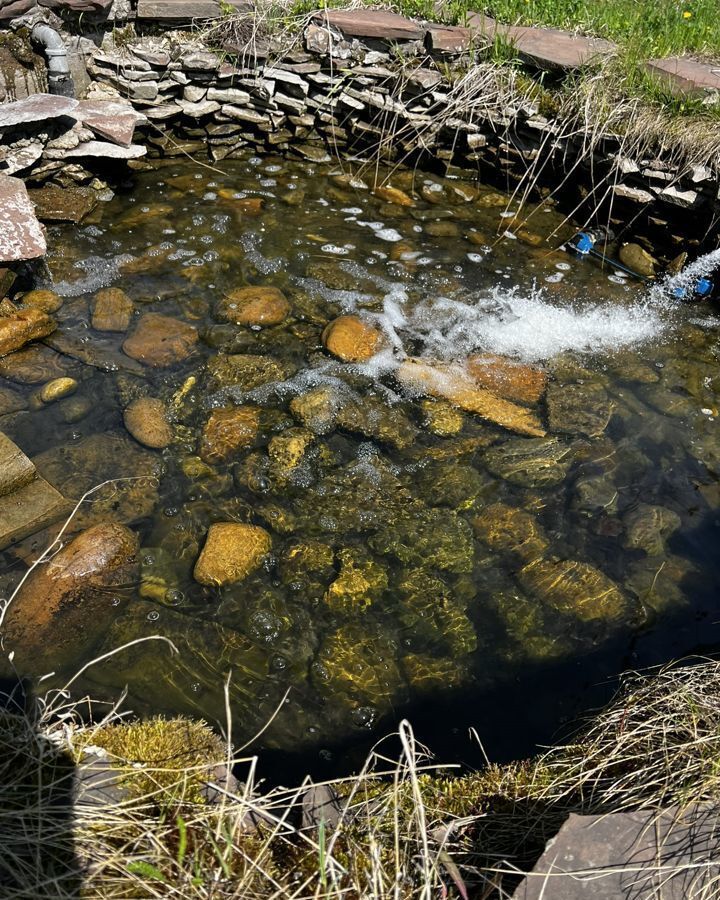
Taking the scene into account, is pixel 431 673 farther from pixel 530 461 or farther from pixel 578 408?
pixel 578 408

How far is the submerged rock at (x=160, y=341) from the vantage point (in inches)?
161

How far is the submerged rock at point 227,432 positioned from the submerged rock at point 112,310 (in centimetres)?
100

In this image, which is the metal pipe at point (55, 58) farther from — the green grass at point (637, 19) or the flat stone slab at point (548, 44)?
the green grass at point (637, 19)

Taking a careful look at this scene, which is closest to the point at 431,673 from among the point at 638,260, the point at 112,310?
the point at 112,310

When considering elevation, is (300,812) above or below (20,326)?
below

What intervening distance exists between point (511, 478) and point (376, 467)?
27.3 inches

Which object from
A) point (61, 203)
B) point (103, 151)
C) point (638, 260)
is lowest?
point (61, 203)

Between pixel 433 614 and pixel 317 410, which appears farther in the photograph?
pixel 317 410

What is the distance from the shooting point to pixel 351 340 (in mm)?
4270

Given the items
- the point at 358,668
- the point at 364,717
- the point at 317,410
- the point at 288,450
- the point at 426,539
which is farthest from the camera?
the point at 317,410

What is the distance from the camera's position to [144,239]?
503 cm

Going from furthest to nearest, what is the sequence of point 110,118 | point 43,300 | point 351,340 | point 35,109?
point 110,118 < point 35,109 < point 43,300 < point 351,340

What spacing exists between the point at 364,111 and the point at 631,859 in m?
5.77

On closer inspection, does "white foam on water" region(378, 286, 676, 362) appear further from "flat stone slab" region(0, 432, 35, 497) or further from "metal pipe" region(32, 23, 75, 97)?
"metal pipe" region(32, 23, 75, 97)
